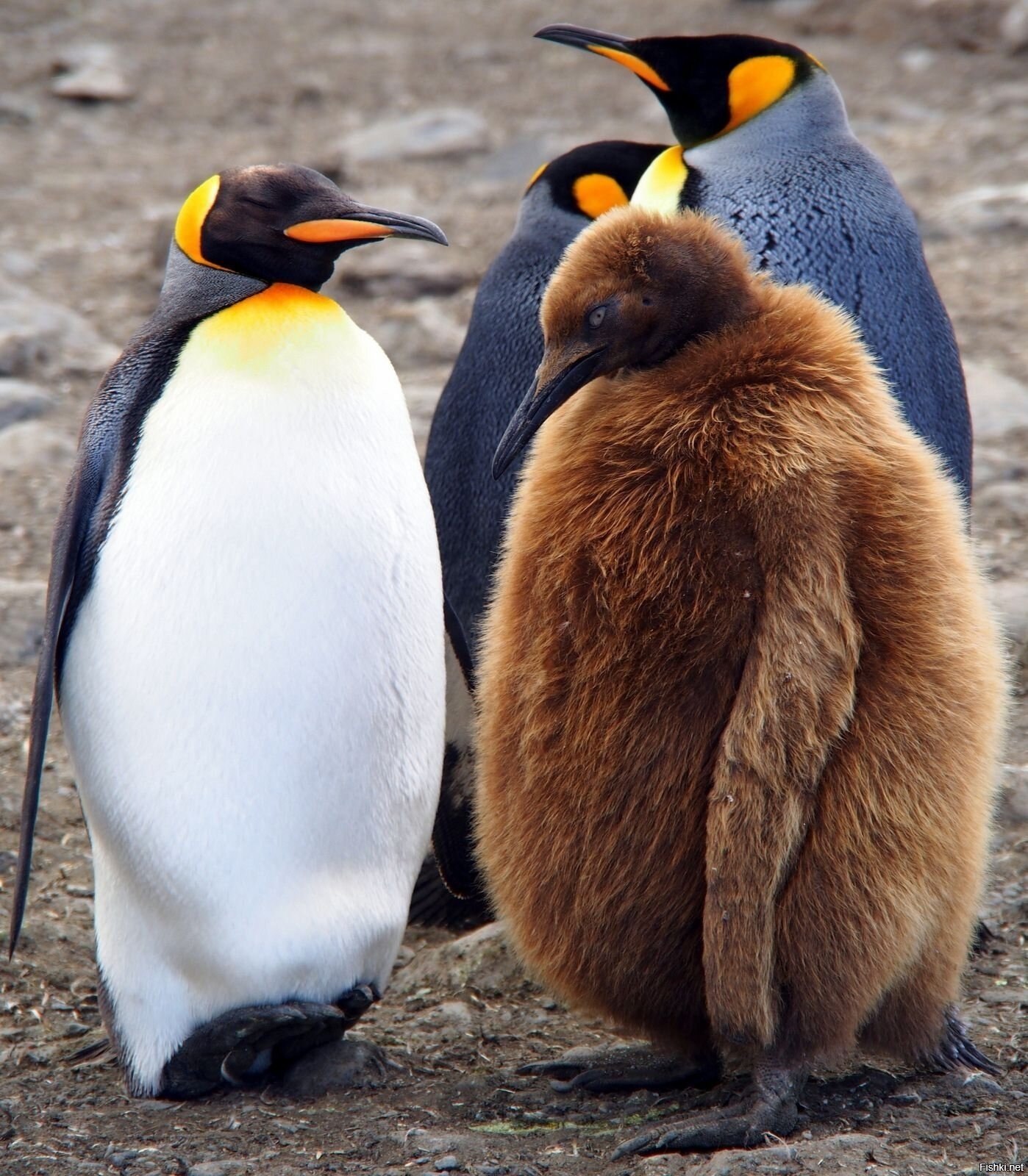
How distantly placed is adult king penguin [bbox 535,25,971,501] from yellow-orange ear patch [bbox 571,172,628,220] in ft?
1.21

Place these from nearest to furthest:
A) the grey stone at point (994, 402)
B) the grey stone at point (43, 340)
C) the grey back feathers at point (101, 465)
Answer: the grey back feathers at point (101, 465) < the grey stone at point (994, 402) < the grey stone at point (43, 340)

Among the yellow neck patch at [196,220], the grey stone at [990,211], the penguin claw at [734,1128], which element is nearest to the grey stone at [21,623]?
the yellow neck patch at [196,220]

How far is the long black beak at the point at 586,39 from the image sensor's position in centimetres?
339

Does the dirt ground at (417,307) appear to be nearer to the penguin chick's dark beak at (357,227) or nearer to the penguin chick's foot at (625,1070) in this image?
the penguin chick's foot at (625,1070)

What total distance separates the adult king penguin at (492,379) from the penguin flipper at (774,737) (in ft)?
4.20

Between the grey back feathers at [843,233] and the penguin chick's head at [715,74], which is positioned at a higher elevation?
the penguin chick's head at [715,74]

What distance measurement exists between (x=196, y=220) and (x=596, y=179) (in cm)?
149

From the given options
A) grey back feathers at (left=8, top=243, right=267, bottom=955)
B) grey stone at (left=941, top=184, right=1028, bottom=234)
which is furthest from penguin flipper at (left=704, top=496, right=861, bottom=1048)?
grey stone at (left=941, top=184, right=1028, bottom=234)

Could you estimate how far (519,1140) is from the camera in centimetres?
216

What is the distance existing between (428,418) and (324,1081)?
301 centimetres

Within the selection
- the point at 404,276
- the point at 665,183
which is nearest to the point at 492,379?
the point at 665,183

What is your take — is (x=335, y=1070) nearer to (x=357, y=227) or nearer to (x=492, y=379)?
(x=357, y=227)

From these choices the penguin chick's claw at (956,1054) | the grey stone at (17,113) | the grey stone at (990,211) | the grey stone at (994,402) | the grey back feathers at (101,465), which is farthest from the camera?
the grey stone at (17,113)

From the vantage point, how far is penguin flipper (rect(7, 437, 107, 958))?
2373 millimetres
